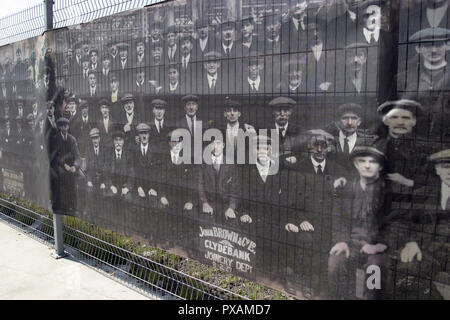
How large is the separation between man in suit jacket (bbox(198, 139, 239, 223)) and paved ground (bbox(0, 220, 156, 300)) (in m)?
1.40

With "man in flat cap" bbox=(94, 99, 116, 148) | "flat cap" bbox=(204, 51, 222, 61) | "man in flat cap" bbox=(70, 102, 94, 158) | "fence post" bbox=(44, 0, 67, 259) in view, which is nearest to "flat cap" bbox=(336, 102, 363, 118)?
"flat cap" bbox=(204, 51, 222, 61)

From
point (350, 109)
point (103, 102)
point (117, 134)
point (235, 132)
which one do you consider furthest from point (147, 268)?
point (350, 109)

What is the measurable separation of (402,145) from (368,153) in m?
0.20

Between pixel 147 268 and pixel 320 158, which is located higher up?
pixel 320 158

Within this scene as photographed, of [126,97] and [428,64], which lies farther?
[126,97]

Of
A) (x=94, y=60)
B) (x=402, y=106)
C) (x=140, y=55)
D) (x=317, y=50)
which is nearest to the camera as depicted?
(x=402, y=106)

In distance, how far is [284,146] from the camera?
3.11 m

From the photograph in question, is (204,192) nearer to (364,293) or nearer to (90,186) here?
(364,293)

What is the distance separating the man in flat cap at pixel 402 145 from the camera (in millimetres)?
2482

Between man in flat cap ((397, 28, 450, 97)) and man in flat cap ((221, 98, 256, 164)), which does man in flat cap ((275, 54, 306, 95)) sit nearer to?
man in flat cap ((221, 98, 256, 164))

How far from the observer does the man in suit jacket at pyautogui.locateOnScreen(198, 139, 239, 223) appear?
353 cm

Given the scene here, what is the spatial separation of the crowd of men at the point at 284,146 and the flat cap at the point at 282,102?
0.02 meters

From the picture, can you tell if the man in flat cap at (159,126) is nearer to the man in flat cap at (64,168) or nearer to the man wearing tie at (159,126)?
the man wearing tie at (159,126)

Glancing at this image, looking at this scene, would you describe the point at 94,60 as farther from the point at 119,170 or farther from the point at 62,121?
the point at 119,170
